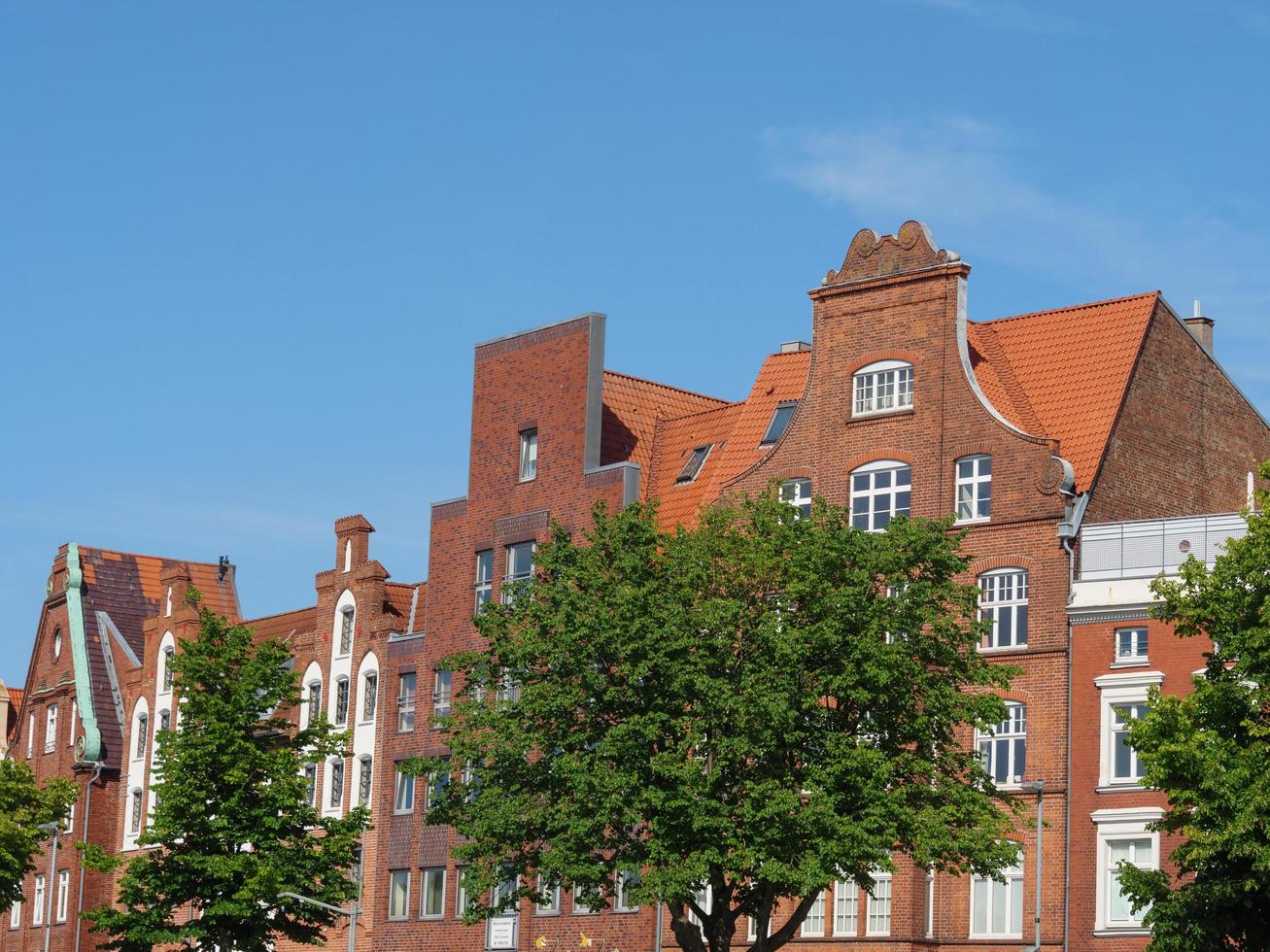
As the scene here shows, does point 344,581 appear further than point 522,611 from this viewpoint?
Yes

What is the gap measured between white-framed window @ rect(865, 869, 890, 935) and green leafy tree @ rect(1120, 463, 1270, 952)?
14398 millimetres

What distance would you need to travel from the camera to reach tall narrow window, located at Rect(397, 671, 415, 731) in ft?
251

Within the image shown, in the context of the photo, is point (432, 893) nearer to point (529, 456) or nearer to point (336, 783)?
point (336, 783)

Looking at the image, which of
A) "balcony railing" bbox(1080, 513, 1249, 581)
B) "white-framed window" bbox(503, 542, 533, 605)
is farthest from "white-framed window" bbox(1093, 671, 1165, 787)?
"white-framed window" bbox(503, 542, 533, 605)

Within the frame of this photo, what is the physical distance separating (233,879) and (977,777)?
21.2 m

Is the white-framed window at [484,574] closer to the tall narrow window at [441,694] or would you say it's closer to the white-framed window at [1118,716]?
the tall narrow window at [441,694]

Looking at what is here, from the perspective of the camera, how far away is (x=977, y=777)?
172 feet

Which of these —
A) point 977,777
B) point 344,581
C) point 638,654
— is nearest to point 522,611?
point 638,654

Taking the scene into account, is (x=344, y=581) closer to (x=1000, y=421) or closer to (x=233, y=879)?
(x=233, y=879)

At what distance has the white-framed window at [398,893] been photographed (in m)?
74.7

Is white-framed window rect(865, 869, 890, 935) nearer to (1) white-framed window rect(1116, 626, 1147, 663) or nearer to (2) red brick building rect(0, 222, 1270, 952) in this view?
(2) red brick building rect(0, 222, 1270, 952)

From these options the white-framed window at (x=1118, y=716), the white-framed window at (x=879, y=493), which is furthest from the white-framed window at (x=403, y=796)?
the white-framed window at (x=1118, y=716)

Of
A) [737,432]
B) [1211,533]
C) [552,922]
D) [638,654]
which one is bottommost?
[552,922]

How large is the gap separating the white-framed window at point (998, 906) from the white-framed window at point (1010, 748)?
224 cm
